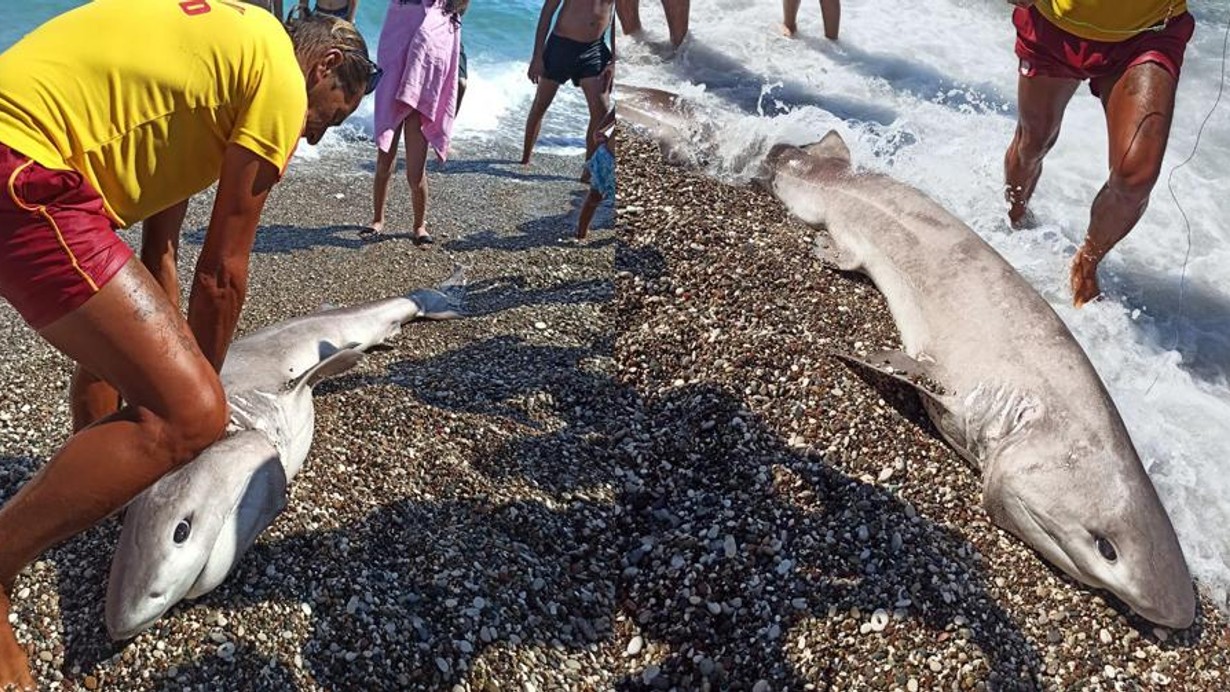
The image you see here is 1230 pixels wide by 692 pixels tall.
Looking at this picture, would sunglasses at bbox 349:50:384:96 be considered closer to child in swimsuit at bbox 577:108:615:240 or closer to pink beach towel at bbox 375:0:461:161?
child in swimsuit at bbox 577:108:615:240

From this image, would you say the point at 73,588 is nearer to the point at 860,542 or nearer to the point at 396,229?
the point at 860,542

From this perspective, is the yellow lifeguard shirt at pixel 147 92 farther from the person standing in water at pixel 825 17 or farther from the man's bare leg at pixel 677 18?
the person standing in water at pixel 825 17

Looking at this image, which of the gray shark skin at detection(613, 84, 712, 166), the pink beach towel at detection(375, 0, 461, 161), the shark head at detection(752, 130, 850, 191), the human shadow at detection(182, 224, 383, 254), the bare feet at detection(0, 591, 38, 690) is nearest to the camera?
the bare feet at detection(0, 591, 38, 690)

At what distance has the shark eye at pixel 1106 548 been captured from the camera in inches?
149

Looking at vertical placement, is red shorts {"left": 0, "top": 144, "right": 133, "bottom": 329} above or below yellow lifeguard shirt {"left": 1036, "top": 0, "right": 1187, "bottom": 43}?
above

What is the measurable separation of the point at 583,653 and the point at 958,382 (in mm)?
2107

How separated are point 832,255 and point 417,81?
9.44ft

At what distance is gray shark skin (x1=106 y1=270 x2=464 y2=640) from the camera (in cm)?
318

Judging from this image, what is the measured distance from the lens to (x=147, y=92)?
2.69m

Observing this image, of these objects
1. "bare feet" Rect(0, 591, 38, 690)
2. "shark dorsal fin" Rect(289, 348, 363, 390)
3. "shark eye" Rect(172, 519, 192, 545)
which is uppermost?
"shark eye" Rect(172, 519, 192, 545)

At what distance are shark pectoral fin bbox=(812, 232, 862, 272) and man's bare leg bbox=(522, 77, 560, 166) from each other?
2.93 m

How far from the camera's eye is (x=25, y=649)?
123 inches

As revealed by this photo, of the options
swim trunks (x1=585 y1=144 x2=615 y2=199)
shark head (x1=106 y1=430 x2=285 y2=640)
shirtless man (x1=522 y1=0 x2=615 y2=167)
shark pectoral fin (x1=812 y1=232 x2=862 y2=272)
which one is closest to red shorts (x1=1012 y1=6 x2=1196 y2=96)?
shark pectoral fin (x1=812 y1=232 x2=862 y2=272)

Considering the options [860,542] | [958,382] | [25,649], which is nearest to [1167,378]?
[958,382]
